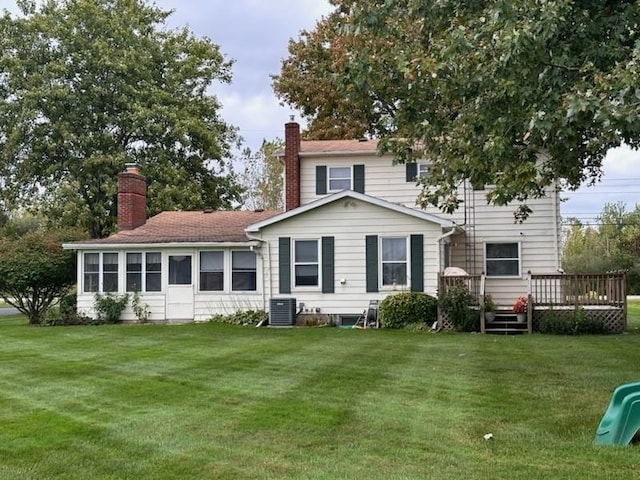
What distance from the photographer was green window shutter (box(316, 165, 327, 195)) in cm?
2308

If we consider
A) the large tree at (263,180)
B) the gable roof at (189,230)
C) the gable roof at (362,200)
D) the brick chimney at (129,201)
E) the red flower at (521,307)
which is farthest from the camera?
the large tree at (263,180)

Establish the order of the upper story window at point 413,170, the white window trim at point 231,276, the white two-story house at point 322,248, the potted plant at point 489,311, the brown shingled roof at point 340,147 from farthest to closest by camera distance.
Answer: the brown shingled roof at point 340,147
the upper story window at point 413,170
the white window trim at point 231,276
the white two-story house at point 322,248
the potted plant at point 489,311

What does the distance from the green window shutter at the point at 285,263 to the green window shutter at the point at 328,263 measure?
1018 millimetres

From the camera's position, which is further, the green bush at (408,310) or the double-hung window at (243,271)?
the double-hung window at (243,271)

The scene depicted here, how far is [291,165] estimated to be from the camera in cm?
2289

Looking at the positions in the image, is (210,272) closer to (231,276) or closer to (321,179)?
(231,276)

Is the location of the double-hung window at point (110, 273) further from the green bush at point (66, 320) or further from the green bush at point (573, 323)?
the green bush at point (573, 323)

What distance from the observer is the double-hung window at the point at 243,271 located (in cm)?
2116

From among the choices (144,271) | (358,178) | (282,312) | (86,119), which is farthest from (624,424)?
(86,119)

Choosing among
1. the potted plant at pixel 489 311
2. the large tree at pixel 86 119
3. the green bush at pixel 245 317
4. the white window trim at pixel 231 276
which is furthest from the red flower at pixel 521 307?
the large tree at pixel 86 119

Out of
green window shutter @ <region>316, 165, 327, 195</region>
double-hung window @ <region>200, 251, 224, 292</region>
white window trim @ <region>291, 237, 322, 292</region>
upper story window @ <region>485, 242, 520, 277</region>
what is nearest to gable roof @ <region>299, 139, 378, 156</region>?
green window shutter @ <region>316, 165, 327, 195</region>

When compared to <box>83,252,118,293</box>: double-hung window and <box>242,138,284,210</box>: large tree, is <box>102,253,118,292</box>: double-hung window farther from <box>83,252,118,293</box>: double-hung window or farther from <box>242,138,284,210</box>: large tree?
<box>242,138,284,210</box>: large tree

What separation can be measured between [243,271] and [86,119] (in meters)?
15.3

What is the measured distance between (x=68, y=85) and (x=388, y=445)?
98.2 ft
